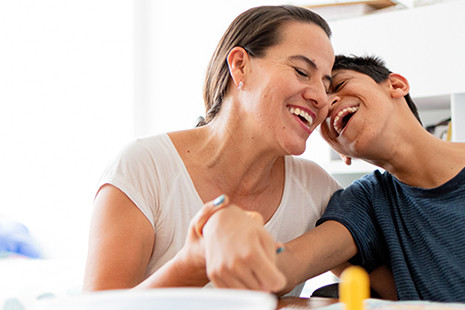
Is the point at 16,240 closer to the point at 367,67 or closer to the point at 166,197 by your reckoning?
the point at 166,197

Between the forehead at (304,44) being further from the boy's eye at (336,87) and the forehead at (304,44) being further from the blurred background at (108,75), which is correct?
the blurred background at (108,75)

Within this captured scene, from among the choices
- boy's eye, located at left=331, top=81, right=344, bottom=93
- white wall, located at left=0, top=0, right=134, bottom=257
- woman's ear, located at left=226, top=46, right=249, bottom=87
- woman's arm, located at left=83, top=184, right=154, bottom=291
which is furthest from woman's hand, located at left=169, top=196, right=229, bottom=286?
white wall, located at left=0, top=0, right=134, bottom=257

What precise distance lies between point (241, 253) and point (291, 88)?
733 mm

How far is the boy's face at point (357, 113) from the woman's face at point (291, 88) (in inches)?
2.8

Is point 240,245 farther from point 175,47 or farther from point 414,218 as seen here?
point 175,47

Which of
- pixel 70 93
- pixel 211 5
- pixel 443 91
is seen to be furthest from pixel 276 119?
pixel 211 5

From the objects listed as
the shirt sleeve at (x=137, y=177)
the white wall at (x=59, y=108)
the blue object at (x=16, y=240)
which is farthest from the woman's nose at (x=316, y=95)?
the white wall at (x=59, y=108)

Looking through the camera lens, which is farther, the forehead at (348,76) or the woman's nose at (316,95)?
the forehead at (348,76)

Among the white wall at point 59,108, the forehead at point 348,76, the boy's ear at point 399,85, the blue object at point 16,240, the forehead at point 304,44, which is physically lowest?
the blue object at point 16,240

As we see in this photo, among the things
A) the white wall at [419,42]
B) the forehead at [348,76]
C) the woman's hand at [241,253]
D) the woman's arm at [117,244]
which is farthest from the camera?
the white wall at [419,42]

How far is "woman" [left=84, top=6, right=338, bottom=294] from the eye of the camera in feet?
3.94

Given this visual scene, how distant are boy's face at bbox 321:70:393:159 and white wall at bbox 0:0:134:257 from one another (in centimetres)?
202

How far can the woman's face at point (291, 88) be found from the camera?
1.31m

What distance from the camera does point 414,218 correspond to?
1319 millimetres
